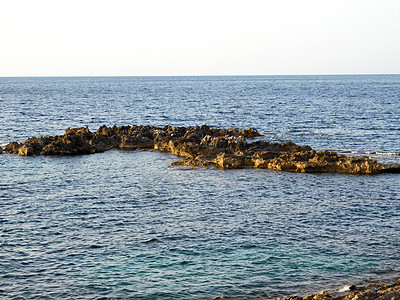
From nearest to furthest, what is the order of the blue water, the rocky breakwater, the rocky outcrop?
1. the rocky outcrop
2. the blue water
3. the rocky breakwater

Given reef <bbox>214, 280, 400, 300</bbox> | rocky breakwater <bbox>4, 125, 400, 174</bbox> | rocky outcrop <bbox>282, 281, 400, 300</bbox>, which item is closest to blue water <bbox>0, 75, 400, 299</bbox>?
reef <bbox>214, 280, 400, 300</bbox>

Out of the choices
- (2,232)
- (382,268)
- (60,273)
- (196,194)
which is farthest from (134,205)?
(382,268)

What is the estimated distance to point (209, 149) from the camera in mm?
48406

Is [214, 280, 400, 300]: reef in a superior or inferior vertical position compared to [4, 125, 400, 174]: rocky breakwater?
inferior

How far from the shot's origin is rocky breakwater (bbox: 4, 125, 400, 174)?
41750 mm

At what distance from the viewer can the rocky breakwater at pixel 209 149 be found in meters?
41.8

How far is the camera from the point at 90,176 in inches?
1615

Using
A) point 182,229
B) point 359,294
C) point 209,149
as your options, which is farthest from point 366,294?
point 209,149

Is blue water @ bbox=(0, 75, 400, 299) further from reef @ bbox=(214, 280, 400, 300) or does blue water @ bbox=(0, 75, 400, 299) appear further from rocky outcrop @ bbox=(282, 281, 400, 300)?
rocky outcrop @ bbox=(282, 281, 400, 300)

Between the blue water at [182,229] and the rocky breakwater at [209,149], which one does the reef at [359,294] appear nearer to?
the blue water at [182,229]

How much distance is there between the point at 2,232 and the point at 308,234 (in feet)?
55.4

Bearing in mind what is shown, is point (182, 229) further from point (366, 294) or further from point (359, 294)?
point (366, 294)

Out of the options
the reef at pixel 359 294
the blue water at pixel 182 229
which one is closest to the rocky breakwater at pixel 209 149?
the blue water at pixel 182 229

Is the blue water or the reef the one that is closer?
the reef
